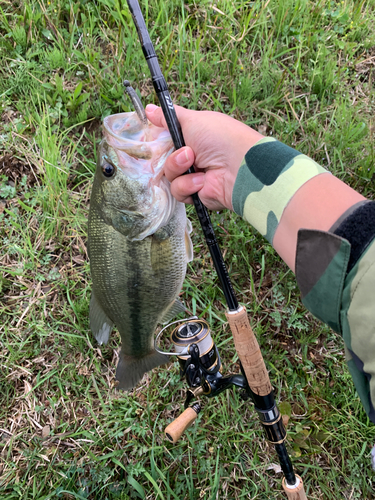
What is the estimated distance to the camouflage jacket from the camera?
44.9 inches

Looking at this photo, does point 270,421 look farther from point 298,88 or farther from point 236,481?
point 298,88

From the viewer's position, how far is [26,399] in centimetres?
280

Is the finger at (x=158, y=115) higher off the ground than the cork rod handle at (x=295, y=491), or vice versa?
the finger at (x=158, y=115)

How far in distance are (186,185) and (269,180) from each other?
16.1 inches

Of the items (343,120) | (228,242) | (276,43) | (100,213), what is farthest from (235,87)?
(100,213)

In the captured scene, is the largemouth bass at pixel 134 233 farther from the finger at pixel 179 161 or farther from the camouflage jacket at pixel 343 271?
the camouflage jacket at pixel 343 271

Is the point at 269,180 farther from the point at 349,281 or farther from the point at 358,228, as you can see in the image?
the point at 349,281

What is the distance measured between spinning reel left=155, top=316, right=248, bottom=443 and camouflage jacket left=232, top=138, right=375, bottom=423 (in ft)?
2.58

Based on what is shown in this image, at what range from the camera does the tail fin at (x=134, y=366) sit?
7.11 ft

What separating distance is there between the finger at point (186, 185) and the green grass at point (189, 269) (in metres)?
1.14

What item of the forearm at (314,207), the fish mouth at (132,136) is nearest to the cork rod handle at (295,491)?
the forearm at (314,207)

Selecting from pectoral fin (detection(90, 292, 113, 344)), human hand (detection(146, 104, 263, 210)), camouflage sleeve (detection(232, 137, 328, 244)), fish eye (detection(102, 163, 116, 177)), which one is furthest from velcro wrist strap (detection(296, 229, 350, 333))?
pectoral fin (detection(90, 292, 113, 344))

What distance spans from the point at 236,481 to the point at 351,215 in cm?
231

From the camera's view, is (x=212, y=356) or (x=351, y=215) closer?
(x=351, y=215)
